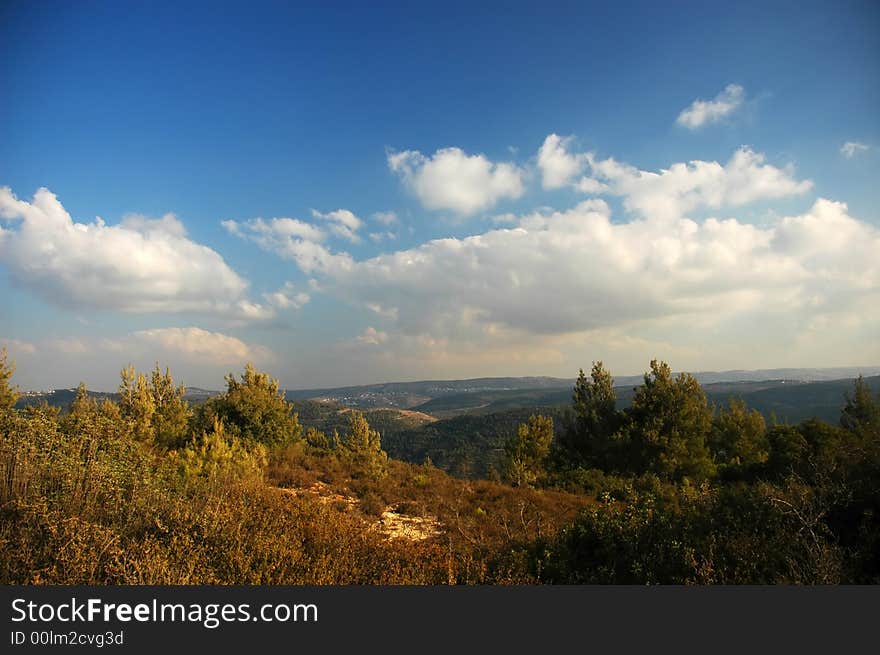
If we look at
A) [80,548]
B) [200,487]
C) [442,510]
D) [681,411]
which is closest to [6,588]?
[80,548]

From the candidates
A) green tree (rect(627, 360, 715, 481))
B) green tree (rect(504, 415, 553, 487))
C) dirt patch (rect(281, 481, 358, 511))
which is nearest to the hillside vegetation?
dirt patch (rect(281, 481, 358, 511))

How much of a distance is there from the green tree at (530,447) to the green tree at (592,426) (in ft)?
6.58

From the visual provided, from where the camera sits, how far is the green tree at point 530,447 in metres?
28.1

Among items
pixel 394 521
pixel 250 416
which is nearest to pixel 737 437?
pixel 394 521

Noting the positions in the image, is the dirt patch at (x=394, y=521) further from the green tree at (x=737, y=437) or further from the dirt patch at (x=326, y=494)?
the green tree at (x=737, y=437)

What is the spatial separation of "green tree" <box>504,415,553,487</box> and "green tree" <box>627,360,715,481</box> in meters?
7.33

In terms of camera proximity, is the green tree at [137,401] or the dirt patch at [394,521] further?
the green tree at [137,401]

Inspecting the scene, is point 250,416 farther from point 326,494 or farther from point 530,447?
point 530,447

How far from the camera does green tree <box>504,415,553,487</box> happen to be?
28078mm

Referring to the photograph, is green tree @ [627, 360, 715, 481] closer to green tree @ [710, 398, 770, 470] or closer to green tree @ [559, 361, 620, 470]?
green tree @ [559, 361, 620, 470]

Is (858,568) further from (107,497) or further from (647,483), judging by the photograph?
(647,483)

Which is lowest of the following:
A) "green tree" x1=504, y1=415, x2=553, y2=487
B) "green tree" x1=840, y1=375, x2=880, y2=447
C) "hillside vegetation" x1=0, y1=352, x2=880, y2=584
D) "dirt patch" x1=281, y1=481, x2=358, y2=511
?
"green tree" x1=504, y1=415, x2=553, y2=487

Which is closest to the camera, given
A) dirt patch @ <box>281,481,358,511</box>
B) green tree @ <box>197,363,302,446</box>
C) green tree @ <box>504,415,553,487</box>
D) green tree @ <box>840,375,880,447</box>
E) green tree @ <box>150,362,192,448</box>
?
dirt patch @ <box>281,481,358,511</box>

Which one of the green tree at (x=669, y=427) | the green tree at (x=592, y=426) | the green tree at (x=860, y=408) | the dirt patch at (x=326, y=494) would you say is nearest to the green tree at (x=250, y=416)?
the dirt patch at (x=326, y=494)
